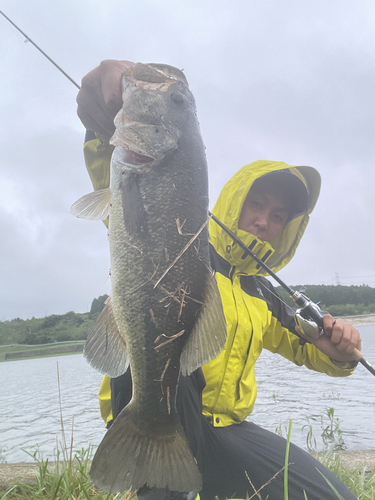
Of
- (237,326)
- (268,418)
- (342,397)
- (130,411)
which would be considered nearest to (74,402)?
(268,418)

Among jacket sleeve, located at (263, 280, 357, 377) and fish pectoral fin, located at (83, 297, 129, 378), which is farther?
jacket sleeve, located at (263, 280, 357, 377)

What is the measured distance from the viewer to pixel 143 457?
166 centimetres

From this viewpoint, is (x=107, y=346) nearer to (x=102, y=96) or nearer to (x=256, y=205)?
(x=102, y=96)

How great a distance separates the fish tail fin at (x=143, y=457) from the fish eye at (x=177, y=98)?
1.61m

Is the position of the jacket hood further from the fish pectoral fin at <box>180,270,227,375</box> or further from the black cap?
the fish pectoral fin at <box>180,270,227,375</box>

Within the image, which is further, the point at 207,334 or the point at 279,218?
the point at 279,218

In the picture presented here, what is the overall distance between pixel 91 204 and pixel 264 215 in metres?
2.18

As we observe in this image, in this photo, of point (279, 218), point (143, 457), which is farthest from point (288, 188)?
point (143, 457)

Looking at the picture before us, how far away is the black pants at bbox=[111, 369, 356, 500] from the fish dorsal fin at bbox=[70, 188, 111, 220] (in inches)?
51.5

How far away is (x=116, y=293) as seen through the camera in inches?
67.9

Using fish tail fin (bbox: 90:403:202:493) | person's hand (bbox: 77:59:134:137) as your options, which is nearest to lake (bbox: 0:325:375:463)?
fish tail fin (bbox: 90:403:202:493)

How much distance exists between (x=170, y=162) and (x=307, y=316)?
5.80ft

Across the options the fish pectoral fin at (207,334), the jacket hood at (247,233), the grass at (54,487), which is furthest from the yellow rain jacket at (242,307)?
the fish pectoral fin at (207,334)

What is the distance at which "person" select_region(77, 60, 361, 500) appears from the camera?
7.59ft
